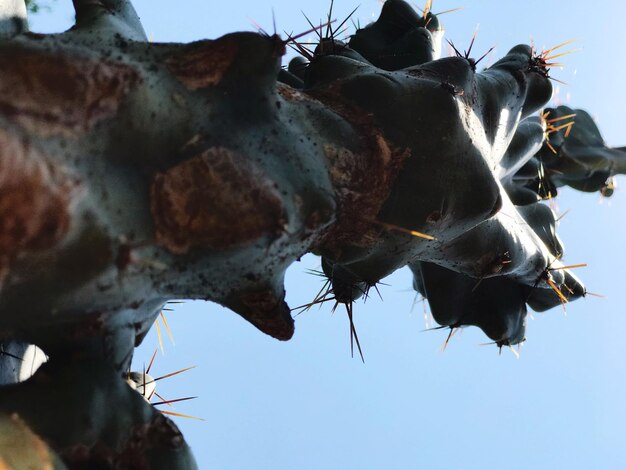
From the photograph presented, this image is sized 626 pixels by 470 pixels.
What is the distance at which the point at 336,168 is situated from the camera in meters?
1.87

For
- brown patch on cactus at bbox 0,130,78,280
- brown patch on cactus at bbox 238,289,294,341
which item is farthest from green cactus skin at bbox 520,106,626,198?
brown patch on cactus at bbox 0,130,78,280

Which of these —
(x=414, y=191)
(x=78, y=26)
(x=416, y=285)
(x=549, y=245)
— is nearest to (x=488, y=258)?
(x=414, y=191)

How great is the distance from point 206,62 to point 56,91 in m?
0.34

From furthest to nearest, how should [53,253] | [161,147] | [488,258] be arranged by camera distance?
1. [488,258]
2. [161,147]
3. [53,253]

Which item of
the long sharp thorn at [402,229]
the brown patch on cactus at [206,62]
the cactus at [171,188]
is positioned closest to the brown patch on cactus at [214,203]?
the cactus at [171,188]

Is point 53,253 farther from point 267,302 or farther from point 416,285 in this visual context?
point 416,285

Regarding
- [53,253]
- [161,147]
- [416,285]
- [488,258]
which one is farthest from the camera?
[416,285]

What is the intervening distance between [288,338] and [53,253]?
0.75 m

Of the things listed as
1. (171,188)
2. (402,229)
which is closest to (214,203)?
(171,188)

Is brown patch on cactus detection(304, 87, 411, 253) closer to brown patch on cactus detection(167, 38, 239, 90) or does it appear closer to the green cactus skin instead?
brown patch on cactus detection(167, 38, 239, 90)

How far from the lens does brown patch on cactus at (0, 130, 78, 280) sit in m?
1.29

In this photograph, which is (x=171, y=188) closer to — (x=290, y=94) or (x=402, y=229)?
(x=290, y=94)

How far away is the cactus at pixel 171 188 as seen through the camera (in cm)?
137

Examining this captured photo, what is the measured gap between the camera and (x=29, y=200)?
1310mm
